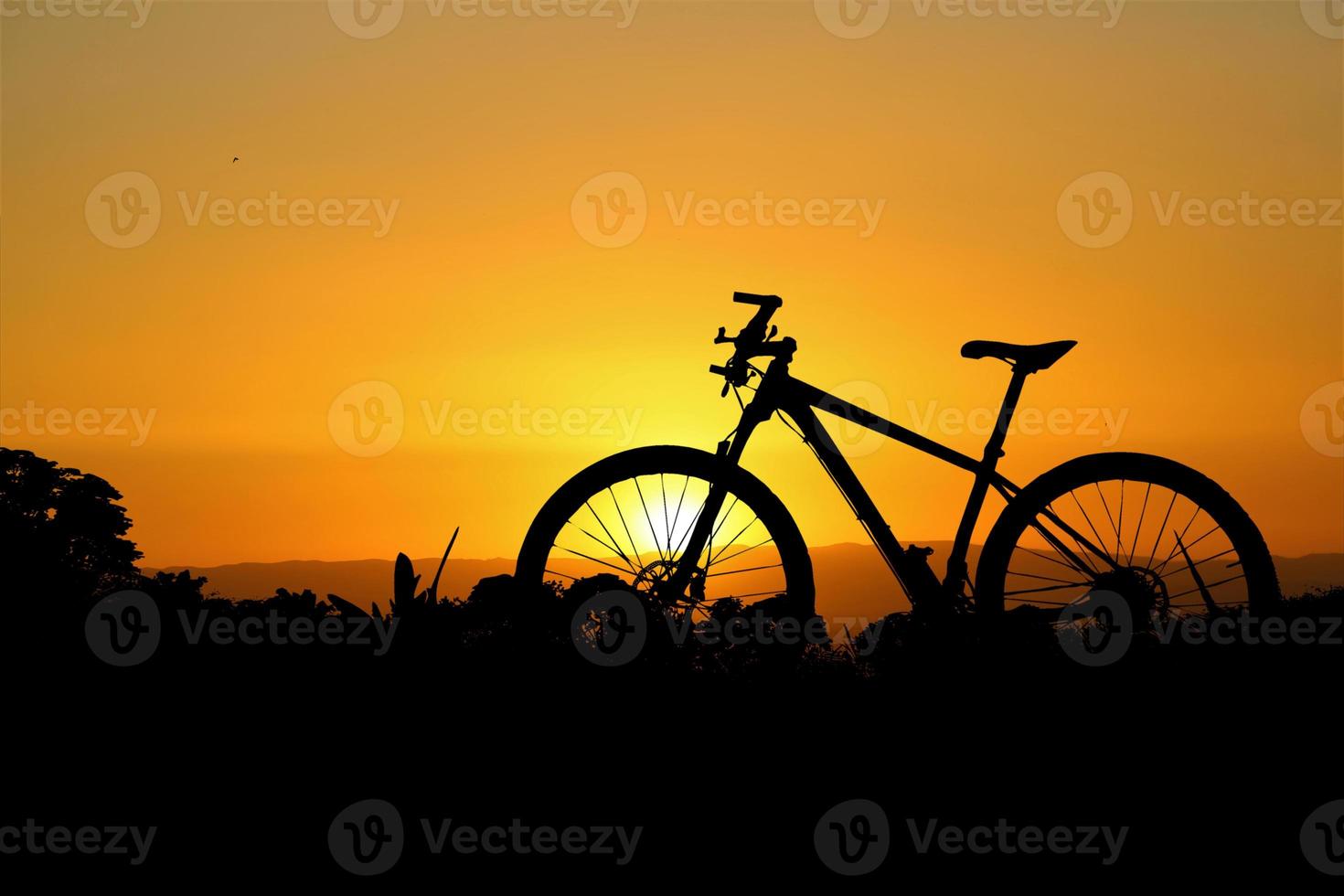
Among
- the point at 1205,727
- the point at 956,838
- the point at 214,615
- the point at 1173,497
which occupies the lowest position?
the point at 956,838

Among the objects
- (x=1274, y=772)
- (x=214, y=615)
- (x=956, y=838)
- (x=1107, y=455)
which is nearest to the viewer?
(x=956, y=838)

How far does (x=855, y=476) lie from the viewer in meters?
6.47

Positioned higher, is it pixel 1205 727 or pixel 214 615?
pixel 214 615

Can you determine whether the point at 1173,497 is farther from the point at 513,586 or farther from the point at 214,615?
the point at 214,615

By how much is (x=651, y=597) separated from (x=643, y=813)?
153 centimetres

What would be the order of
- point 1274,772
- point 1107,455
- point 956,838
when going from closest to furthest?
point 956,838, point 1274,772, point 1107,455

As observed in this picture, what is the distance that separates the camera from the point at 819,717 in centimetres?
533

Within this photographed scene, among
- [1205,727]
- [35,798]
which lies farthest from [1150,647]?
[35,798]
